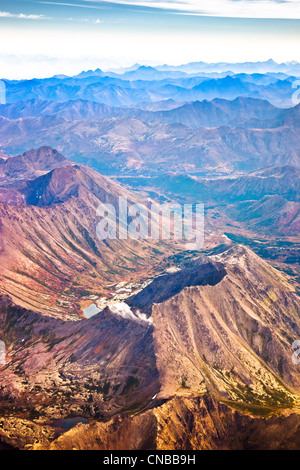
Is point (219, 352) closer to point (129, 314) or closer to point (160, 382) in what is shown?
point (160, 382)

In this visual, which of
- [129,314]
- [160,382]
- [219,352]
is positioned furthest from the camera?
[129,314]

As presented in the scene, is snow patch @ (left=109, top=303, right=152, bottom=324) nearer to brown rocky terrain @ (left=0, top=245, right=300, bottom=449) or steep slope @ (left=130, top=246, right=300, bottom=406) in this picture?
brown rocky terrain @ (left=0, top=245, right=300, bottom=449)

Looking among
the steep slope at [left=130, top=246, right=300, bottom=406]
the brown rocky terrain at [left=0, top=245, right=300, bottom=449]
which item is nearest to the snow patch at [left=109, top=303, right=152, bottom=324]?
the brown rocky terrain at [left=0, top=245, right=300, bottom=449]

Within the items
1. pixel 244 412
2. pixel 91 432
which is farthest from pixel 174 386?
pixel 91 432

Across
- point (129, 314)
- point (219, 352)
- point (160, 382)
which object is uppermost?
point (129, 314)

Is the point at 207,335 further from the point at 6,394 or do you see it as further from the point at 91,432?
the point at 6,394

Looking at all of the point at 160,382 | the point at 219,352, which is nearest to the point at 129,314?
the point at 219,352

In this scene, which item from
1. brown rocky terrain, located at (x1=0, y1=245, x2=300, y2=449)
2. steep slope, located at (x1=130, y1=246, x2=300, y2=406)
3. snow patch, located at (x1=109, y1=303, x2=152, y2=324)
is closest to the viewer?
brown rocky terrain, located at (x1=0, y1=245, x2=300, y2=449)

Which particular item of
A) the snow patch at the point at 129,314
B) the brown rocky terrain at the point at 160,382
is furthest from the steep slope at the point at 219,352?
the snow patch at the point at 129,314

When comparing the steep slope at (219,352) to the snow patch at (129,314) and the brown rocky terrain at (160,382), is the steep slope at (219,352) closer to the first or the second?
the brown rocky terrain at (160,382)

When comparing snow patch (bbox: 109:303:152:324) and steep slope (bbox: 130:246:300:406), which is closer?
steep slope (bbox: 130:246:300:406)

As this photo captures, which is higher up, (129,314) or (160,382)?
(129,314)
